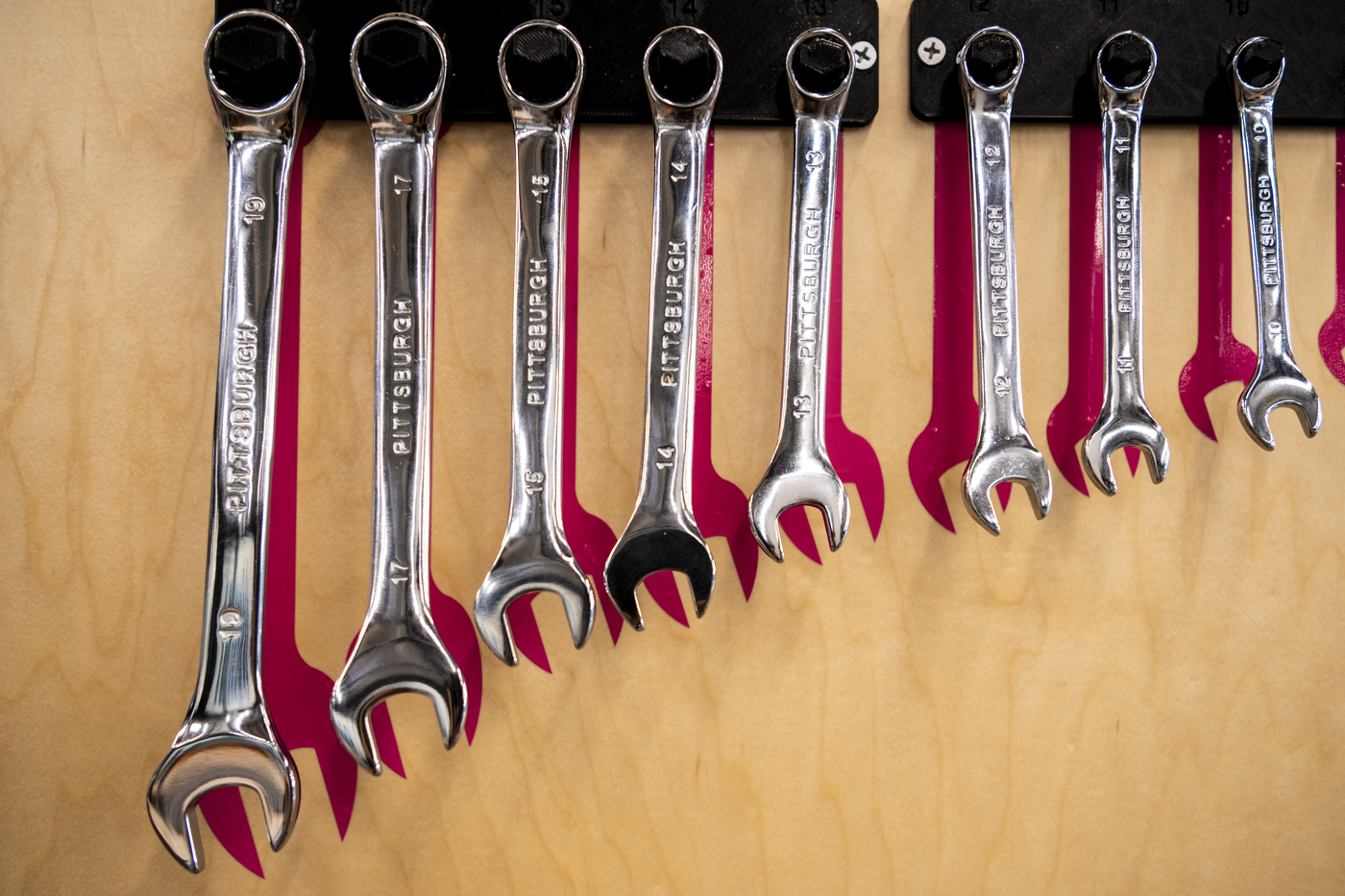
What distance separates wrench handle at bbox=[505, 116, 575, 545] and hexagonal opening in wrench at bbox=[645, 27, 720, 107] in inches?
4.5

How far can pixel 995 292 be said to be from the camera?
70cm

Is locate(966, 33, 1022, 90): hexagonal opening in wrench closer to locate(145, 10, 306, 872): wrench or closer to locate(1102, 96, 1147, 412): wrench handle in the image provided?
locate(1102, 96, 1147, 412): wrench handle

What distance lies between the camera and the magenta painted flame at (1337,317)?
0.78 metres

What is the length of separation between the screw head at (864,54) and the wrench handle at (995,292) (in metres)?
0.10

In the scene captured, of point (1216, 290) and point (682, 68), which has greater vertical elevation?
point (682, 68)

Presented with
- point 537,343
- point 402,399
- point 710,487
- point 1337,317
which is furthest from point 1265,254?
point 402,399

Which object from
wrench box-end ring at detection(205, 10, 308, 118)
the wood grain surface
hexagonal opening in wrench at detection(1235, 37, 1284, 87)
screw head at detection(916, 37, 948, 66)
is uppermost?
screw head at detection(916, 37, 948, 66)

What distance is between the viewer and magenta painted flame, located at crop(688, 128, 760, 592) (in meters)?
0.73

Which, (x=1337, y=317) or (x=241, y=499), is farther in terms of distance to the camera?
(x=1337, y=317)

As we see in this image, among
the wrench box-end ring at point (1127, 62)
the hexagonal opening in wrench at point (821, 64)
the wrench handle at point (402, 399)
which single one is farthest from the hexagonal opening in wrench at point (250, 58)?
the wrench box-end ring at point (1127, 62)

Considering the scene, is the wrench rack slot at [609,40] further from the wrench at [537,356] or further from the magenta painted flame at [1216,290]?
the magenta painted flame at [1216,290]

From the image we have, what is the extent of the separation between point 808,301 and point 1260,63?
1.62 feet

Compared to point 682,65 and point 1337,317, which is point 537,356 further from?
point 1337,317

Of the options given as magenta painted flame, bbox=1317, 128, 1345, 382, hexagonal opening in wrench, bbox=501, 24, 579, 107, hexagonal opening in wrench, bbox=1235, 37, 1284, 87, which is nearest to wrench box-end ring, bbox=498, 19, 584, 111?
hexagonal opening in wrench, bbox=501, 24, 579, 107
